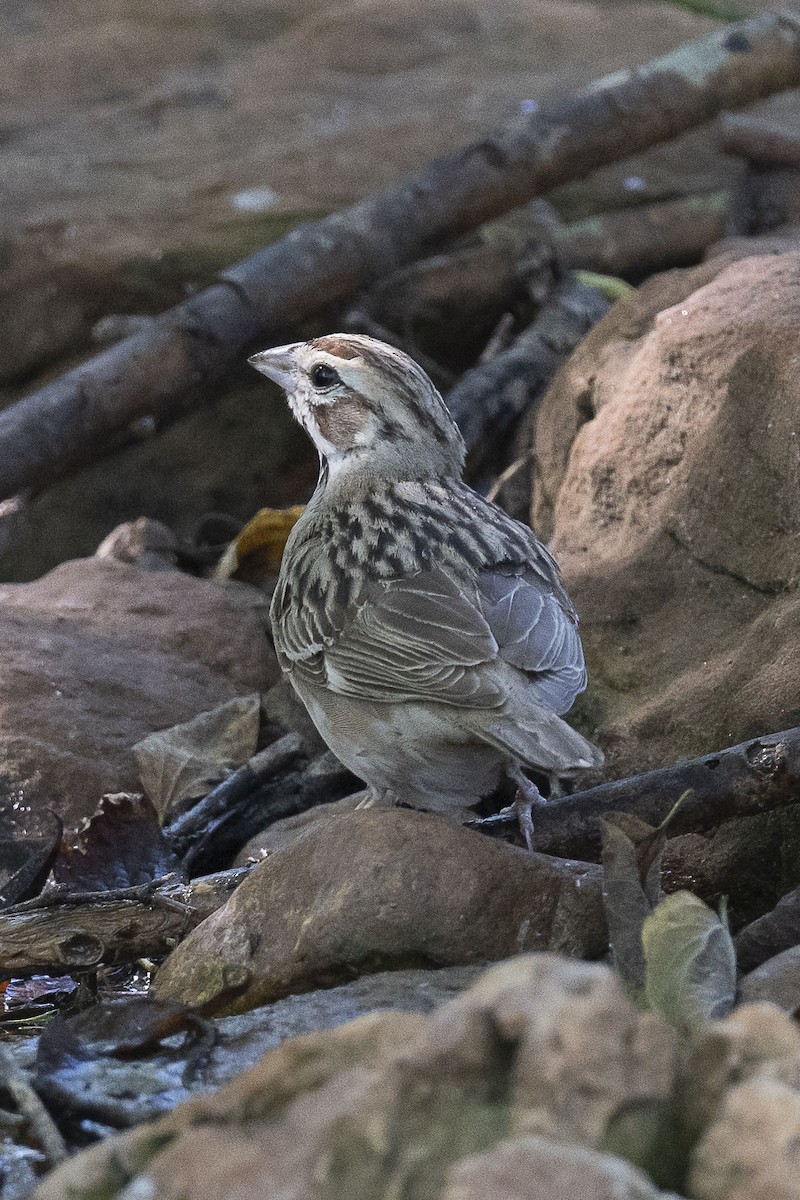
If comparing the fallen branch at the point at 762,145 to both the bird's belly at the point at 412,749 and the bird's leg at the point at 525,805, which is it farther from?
the bird's leg at the point at 525,805

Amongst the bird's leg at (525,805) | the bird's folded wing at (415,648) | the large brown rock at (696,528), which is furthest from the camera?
the large brown rock at (696,528)

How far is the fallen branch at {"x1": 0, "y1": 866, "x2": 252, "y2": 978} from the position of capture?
3.80 metres

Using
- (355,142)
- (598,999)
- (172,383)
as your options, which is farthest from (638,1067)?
(355,142)

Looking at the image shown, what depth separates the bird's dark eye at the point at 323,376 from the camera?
16.0 feet

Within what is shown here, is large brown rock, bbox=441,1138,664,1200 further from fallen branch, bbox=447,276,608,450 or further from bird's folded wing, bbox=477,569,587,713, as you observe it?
fallen branch, bbox=447,276,608,450

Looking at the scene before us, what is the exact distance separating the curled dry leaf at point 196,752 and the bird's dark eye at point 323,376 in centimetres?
119

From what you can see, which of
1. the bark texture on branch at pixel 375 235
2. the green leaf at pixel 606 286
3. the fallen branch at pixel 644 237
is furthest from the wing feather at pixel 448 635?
the fallen branch at pixel 644 237

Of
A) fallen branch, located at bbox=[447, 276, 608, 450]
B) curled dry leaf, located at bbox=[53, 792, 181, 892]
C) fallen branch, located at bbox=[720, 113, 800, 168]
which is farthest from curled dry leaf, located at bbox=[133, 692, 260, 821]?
fallen branch, located at bbox=[720, 113, 800, 168]

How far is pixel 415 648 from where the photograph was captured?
12.8 ft

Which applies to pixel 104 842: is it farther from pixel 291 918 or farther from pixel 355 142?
pixel 355 142

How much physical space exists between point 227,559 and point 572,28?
25.9 ft

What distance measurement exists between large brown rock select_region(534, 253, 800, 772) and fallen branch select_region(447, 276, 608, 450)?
1.21 m

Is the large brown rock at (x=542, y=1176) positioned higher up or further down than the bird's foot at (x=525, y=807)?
higher up

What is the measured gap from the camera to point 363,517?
449 centimetres
